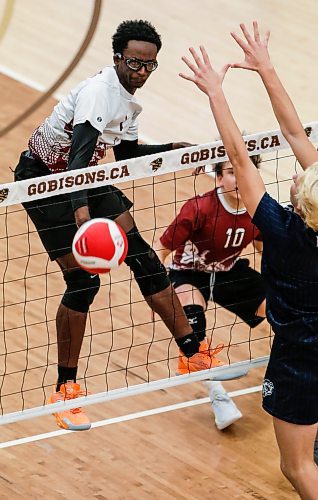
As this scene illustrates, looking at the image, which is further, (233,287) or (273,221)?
(233,287)

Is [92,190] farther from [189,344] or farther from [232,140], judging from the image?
[232,140]

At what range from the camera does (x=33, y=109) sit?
1188 cm

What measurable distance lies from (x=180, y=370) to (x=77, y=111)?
1838 millimetres

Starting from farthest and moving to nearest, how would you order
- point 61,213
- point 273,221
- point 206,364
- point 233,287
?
point 233,287 → point 206,364 → point 61,213 → point 273,221

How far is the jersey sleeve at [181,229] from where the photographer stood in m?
8.07

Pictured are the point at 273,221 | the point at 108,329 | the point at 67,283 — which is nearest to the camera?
the point at 273,221

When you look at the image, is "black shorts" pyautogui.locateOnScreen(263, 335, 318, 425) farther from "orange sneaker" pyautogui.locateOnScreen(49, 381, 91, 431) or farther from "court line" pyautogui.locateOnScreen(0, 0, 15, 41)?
"court line" pyautogui.locateOnScreen(0, 0, 15, 41)

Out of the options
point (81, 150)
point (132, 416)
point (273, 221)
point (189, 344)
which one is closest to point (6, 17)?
point (132, 416)

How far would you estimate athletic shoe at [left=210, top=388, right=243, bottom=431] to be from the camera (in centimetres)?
808

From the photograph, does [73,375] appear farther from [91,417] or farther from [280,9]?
[280,9]

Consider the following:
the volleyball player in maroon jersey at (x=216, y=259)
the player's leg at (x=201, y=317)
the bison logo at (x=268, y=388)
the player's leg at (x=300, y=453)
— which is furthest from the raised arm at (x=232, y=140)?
the player's leg at (x=201, y=317)

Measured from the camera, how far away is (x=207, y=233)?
818 centimetres

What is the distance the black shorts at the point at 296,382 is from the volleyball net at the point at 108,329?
1408 millimetres

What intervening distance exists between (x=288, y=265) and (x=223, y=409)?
223 cm
